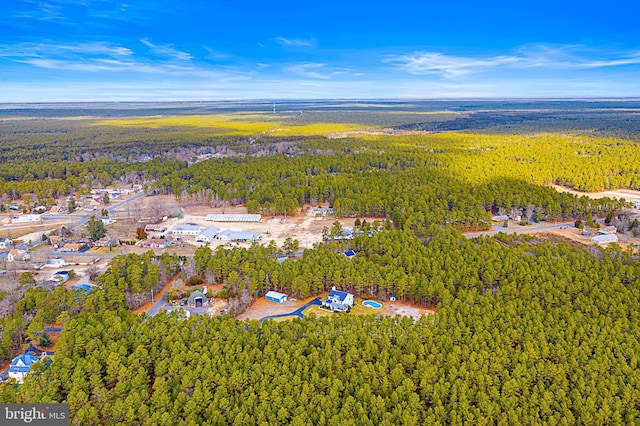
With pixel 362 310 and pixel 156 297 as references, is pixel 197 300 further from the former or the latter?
pixel 362 310

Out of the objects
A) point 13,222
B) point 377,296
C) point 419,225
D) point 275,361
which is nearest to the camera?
point 275,361

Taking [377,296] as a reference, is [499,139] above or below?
above

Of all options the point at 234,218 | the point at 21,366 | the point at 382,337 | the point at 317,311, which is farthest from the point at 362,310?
the point at 234,218


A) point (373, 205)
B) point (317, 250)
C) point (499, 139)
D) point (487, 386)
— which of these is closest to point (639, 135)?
point (499, 139)

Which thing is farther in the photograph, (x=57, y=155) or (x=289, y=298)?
(x=57, y=155)

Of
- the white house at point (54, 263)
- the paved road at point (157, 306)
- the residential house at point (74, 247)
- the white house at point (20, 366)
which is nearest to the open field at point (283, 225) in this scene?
the paved road at point (157, 306)

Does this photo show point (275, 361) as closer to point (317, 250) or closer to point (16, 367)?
point (16, 367)

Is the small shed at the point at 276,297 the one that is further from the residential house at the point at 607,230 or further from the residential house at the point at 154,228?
the residential house at the point at 607,230
